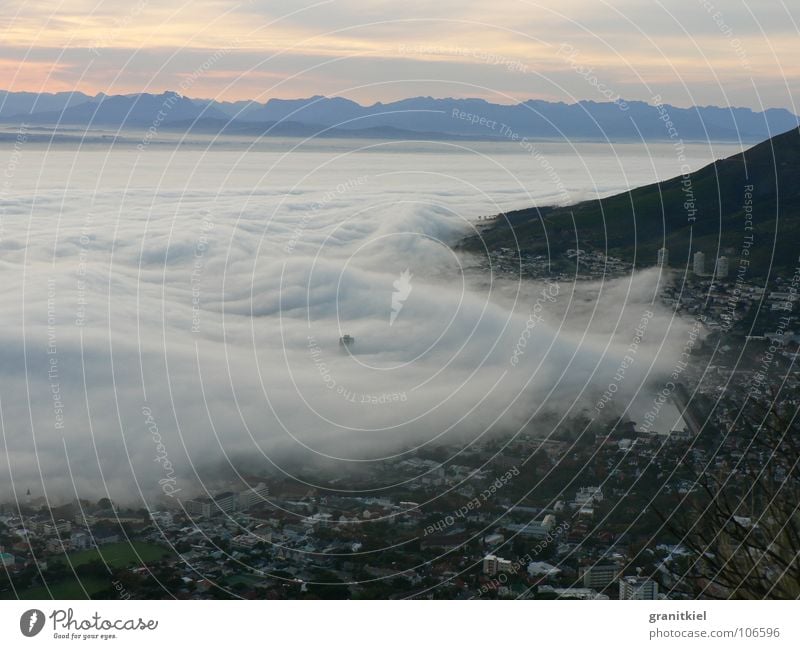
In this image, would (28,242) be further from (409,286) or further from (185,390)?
(409,286)

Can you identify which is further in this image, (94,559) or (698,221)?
(698,221)

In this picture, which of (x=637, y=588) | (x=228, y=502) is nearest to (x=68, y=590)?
(x=228, y=502)

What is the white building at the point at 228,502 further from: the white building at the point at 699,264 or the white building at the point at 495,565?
the white building at the point at 699,264

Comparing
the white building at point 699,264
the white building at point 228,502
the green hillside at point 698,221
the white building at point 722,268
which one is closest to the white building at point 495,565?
the white building at point 228,502

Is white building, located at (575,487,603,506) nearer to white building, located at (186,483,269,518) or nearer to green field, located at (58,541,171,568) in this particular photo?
white building, located at (186,483,269,518)

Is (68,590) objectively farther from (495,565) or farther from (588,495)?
(588,495)

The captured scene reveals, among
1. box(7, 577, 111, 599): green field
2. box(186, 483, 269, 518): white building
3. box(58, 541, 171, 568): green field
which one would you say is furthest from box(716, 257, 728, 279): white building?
box(7, 577, 111, 599): green field

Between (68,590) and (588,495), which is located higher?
(68,590)
